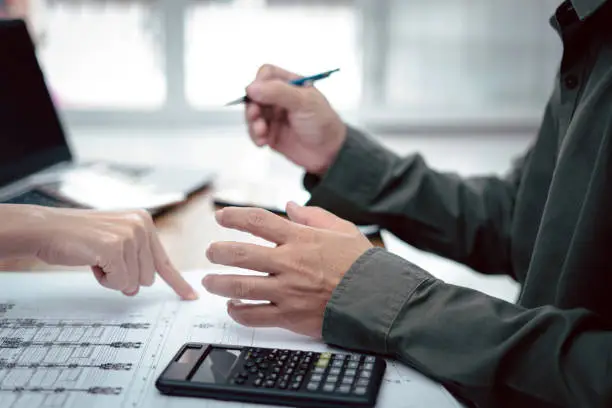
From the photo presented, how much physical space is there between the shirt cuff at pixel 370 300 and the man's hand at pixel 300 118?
1.34 ft

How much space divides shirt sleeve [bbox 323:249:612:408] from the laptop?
1.83 ft

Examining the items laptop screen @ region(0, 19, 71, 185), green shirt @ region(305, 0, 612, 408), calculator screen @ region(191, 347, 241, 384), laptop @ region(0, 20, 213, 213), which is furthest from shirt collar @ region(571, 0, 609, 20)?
laptop screen @ region(0, 19, 71, 185)

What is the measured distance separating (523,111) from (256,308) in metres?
1.58

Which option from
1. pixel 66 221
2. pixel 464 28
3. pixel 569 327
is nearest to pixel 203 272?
pixel 66 221

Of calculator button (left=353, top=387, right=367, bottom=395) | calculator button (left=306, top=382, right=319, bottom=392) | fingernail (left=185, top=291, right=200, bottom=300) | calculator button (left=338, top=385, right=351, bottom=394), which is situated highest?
calculator button (left=306, top=382, right=319, bottom=392)

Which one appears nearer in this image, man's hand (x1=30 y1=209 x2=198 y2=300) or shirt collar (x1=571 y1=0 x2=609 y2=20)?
man's hand (x1=30 y1=209 x2=198 y2=300)

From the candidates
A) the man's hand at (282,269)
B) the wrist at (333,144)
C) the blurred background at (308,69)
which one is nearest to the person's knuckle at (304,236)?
the man's hand at (282,269)

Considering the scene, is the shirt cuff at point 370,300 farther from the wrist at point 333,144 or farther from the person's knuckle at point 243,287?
the wrist at point 333,144

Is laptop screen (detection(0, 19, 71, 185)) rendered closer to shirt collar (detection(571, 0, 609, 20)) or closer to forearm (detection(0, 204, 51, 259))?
forearm (detection(0, 204, 51, 259))

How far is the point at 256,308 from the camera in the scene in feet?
2.21

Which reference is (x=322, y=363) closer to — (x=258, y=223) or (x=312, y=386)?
(x=312, y=386)

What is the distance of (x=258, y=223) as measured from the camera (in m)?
0.69

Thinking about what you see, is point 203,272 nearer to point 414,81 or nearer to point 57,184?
point 57,184

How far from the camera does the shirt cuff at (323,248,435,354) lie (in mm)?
638
